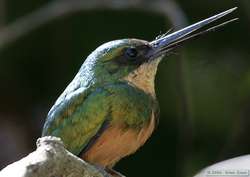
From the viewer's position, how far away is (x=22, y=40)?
5895 mm

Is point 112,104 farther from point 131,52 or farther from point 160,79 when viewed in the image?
point 160,79

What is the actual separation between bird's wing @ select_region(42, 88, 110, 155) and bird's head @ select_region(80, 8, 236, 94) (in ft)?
0.52

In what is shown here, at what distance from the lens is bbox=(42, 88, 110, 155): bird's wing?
3359mm

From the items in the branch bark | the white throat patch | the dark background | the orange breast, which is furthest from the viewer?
the dark background

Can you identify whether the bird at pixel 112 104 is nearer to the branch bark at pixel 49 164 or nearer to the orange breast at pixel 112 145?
the orange breast at pixel 112 145

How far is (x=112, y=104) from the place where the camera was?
3.41 m

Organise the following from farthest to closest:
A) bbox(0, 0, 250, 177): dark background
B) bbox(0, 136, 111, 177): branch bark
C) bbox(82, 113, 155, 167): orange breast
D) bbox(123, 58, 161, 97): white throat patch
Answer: bbox(0, 0, 250, 177): dark background
bbox(123, 58, 161, 97): white throat patch
bbox(82, 113, 155, 167): orange breast
bbox(0, 136, 111, 177): branch bark

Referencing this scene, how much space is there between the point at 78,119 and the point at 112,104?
16cm

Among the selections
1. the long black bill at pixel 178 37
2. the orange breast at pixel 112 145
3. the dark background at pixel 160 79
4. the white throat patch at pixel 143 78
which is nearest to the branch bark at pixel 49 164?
the orange breast at pixel 112 145

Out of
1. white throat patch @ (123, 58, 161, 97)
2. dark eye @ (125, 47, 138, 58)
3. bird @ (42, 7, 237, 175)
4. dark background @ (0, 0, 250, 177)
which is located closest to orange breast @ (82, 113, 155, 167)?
bird @ (42, 7, 237, 175)

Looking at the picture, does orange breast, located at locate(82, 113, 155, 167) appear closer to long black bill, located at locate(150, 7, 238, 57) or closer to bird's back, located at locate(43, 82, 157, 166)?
bird's back, located at locate(43, 82, 157, 166)

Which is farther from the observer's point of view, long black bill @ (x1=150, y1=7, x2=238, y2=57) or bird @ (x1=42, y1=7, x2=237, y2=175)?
long black bill @ (x1=150, y1=7, x2=238, y2=57)

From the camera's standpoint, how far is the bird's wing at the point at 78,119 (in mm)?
3359

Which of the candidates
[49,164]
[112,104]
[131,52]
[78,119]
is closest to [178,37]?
[131,52]
